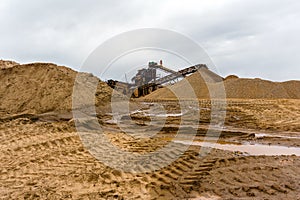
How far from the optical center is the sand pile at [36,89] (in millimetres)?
13992

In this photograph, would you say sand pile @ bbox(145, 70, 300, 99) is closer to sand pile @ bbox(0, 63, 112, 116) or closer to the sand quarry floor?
sand pile @ bbox(0, 63, 112, 116)

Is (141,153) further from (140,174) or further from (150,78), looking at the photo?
(150,78)

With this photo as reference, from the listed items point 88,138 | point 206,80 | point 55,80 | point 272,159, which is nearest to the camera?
point 272,159

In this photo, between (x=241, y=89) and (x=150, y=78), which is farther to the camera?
(x=150, y=78)

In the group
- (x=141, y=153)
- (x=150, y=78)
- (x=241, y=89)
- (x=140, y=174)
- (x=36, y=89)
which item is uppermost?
(x=150, y=78)

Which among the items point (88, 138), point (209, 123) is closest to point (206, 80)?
point (209, 123)

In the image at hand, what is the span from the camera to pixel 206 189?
15.4 ft

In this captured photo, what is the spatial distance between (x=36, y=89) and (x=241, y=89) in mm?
15626

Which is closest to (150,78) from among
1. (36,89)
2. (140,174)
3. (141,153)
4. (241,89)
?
(241,89)

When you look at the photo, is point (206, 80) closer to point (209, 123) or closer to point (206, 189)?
point (209, 123)

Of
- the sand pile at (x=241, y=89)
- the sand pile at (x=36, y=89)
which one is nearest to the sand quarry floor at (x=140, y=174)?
the sand pile at (x=36, y=89)

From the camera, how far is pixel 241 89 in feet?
76.6

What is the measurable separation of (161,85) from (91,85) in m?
16.1

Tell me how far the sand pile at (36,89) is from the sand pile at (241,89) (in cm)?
1008
